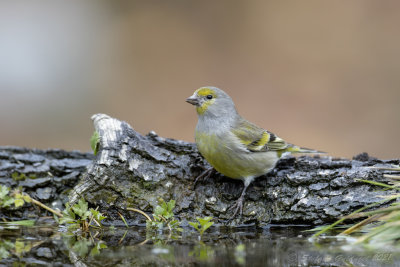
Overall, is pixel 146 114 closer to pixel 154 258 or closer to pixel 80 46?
pixel 80 46

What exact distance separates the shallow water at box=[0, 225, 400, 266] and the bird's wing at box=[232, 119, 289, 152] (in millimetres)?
1003

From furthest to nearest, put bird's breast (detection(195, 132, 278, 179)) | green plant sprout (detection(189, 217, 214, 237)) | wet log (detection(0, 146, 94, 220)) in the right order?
wet log (detection(0, 146, 94, 220)), bird's breast (detection(195, 132, 278, 179)), green plant sprout (detection(189, 217, 214, 237))

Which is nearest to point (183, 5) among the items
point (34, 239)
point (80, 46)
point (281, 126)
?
point (80, 46)

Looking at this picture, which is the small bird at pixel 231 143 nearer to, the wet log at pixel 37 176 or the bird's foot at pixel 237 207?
the bird's foot at pixel 237 207

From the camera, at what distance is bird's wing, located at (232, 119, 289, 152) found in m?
4.51

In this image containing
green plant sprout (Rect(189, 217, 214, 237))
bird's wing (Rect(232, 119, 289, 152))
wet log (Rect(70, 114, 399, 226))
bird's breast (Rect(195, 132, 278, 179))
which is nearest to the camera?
green plant sprout (Rect(189, 217, 214, 237))

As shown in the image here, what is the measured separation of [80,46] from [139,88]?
6.34 feet

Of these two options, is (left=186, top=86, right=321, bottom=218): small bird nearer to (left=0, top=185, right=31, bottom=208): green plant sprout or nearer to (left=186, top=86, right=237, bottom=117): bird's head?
(left=186, top=86, right=237, bottom=117): bird's head

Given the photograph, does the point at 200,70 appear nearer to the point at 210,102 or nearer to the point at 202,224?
the point at 210,102

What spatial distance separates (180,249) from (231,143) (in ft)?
4.96

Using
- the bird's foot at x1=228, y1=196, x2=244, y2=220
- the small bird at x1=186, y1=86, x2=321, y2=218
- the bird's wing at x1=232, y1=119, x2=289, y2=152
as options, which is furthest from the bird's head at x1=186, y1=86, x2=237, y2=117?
the bird's foot at x1=228, y1=196, x2=244, y2=220

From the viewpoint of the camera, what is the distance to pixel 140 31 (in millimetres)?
10531

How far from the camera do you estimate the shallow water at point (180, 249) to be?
2.79 metres

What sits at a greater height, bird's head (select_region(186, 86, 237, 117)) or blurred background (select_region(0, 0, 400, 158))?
blurred background (select_region(0, 0, 400, 158))
